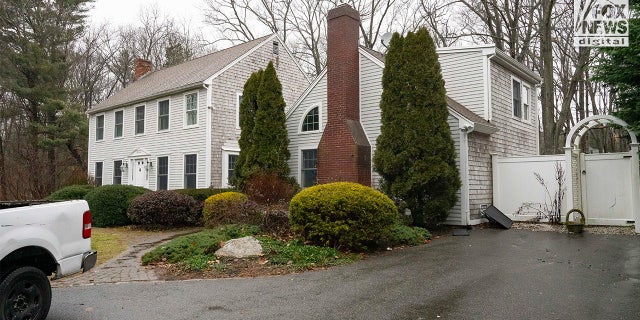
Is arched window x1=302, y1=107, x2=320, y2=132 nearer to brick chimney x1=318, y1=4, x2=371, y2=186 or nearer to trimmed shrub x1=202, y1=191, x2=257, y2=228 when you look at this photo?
brick chimney x1=318, y1=4, x2=371, y2=186

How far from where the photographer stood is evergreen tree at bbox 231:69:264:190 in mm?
14802

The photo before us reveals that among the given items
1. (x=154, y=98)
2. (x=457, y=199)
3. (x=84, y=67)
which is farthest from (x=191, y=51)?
(x=457, y=199)

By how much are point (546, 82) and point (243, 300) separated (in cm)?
1924

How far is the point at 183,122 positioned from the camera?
18812mm

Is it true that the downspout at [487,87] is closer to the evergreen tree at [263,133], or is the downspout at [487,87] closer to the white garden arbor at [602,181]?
the white garden arbor at [602,181]

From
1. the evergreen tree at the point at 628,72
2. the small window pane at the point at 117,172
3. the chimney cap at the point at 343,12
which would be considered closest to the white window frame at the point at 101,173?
the small window pane at the point at 117,172

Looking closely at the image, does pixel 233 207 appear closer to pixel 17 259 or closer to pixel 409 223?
pixel 409 223

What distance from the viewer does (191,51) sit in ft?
107

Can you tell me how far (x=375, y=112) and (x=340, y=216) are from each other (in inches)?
255

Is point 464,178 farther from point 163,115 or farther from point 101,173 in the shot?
point 101,173

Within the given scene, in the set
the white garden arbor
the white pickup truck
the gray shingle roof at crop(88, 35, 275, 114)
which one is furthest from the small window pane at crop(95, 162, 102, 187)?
the white garden arbor

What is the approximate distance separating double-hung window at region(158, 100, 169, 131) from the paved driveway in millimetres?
14381

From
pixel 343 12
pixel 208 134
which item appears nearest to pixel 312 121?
pixel 343 12

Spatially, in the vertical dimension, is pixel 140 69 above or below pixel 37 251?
above
